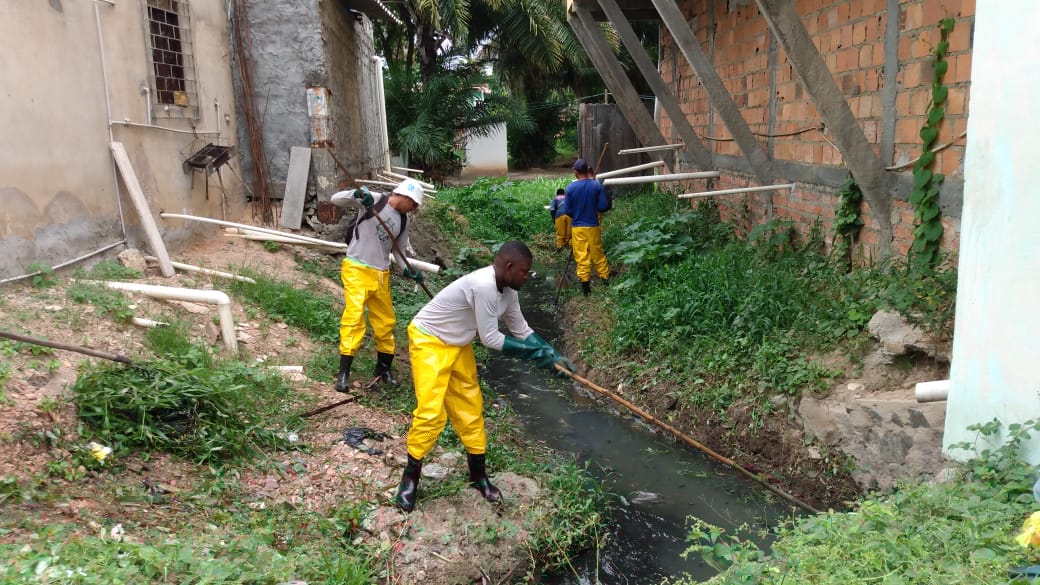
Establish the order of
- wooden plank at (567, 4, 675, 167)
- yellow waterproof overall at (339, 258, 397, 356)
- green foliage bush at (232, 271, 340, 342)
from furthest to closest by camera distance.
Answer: wooden plank at (567, 4, 675, 167), green foliage bush at (232, 271, 340, 342), yellow waterproof overall at (339, 258, 397, 356)

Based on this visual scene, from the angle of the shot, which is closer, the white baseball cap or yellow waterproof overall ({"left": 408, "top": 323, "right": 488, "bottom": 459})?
yellow waterproof overall ({"left": 408, "top": 323, "right": 488, "bottom": 459})

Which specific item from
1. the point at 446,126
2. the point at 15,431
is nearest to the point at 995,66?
the point at 15,431

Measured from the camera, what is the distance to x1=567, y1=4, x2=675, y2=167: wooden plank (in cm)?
1036

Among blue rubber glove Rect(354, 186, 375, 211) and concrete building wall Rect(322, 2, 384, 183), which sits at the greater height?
concrete building wall Rect(322, 2, 384, 183)

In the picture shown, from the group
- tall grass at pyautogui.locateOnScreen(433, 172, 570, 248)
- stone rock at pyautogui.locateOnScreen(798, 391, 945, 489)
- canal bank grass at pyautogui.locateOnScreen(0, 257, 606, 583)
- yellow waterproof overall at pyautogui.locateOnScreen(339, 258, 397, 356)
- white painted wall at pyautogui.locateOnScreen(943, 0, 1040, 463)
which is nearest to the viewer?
canal bank grass at pyautogui.locateOnScreen(0, 257, 606, 583)

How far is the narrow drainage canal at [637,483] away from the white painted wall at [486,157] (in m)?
19.0

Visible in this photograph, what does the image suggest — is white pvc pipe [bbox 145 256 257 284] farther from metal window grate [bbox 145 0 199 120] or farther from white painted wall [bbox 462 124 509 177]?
white painted wall [bbox 462 124 509 177]

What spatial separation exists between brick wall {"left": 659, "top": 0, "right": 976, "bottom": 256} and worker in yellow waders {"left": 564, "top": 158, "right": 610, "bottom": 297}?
1560 millimetres

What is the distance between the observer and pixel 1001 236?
3262mm

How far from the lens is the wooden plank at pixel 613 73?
1036cm

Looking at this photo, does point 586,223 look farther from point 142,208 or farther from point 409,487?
point 409,487

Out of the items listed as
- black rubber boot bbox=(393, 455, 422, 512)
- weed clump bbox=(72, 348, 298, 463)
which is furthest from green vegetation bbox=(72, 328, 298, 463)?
black rubber boot bbox=(393, 455, 422, 512)

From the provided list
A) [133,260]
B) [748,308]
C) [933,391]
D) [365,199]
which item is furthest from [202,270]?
[933,391]

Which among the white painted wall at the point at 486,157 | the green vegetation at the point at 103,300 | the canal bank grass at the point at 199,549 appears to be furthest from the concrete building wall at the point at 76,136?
the white painted wall at the point at 486,157
